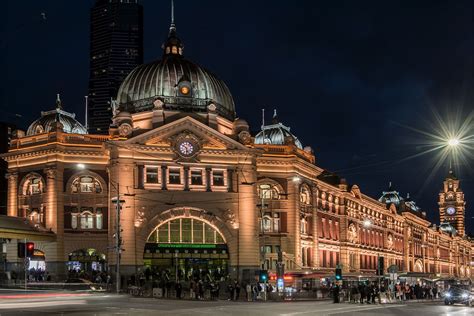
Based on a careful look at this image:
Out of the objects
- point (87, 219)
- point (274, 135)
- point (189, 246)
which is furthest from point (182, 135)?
point (274, 135)

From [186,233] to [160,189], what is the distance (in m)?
6.00

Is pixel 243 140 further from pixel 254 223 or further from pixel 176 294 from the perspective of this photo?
pixel 176 294

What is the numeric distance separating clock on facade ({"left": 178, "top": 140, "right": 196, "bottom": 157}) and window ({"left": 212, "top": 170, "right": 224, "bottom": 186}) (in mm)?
3716

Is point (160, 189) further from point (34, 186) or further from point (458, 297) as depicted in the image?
point (458, 297)

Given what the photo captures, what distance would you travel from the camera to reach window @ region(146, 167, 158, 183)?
88875 millimetres

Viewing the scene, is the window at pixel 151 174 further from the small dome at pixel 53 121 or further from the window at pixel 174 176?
the small dome at pixel 53 121

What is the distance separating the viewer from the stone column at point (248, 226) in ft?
298

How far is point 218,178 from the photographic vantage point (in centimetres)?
9200

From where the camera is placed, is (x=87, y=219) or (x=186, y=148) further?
(x=87, y=219)

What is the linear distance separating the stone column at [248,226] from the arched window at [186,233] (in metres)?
2.65

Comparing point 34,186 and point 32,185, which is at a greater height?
point 32,185

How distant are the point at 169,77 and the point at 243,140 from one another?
12.6 meters

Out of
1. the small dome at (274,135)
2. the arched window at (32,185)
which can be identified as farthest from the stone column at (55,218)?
the small dome at (274,135)

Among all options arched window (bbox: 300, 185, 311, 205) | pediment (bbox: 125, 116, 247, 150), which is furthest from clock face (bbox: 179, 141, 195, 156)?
arched window (bbox: 300, 185, 311, 205)
